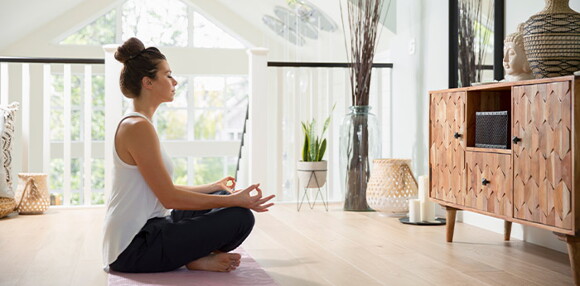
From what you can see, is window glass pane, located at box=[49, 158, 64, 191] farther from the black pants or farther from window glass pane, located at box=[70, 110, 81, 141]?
the black pants

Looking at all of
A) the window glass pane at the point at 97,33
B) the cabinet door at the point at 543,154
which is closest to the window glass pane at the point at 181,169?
the window glass pane at the point at 97,33

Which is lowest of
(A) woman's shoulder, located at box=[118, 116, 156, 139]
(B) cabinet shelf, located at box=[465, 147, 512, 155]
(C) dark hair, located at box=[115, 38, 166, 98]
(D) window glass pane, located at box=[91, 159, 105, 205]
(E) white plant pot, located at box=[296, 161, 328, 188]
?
(D) window glass pane, located at box=[91, 159, 105, 205]

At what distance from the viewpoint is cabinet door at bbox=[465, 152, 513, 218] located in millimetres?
2840

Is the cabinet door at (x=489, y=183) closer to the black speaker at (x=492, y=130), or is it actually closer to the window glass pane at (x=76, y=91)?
the black speaker at (x=492, y=130)

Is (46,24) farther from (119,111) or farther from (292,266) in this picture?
(292,266)

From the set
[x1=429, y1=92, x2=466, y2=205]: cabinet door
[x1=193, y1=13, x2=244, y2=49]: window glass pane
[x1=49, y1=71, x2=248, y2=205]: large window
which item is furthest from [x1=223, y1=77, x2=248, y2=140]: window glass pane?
[x1=429, y1=92, x2=466, y2=205]: cabinet door

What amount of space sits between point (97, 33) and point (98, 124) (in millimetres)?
1460

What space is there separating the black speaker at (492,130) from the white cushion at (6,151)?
2.97 m

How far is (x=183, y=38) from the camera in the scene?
405 inches

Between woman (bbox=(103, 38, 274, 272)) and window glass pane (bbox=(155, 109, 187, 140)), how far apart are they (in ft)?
26.7

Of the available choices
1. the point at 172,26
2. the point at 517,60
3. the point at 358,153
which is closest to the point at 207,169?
the point at 172,26

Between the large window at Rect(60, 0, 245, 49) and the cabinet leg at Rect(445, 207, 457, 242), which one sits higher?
the large window at Rect(60, 0, 245, 49)

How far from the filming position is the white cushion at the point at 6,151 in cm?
438

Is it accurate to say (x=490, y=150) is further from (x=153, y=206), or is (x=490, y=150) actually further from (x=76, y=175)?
(x=76, y=175)
